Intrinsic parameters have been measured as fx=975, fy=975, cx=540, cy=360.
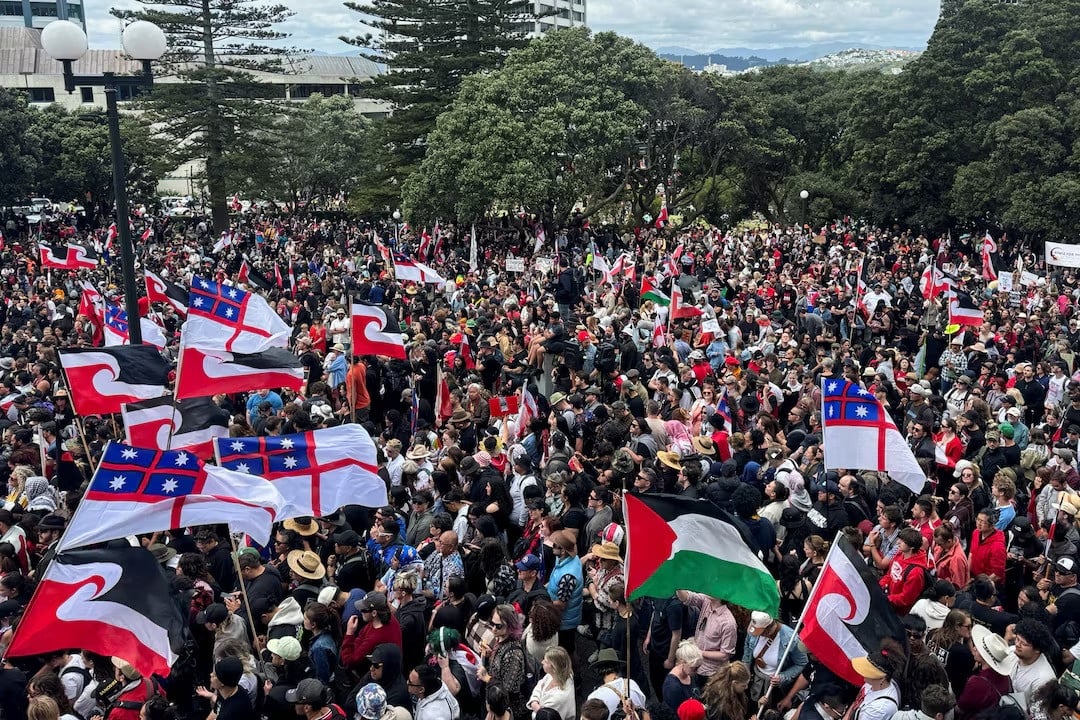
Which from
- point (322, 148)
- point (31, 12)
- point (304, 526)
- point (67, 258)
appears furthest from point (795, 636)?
point (31, 12)

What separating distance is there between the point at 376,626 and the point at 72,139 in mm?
43733

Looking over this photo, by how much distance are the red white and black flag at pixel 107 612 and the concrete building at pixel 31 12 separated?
314 feet

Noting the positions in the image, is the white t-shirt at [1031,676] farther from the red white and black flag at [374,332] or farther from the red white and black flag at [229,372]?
the red white and black flag at [374,332]

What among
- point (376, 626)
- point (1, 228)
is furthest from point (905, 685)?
point (1, 228)

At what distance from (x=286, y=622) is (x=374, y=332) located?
5768 mm

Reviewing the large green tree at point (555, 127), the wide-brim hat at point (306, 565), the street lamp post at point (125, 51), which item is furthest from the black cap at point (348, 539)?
the large green tree at point (555, 127)

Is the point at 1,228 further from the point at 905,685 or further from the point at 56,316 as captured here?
the point at 905,685

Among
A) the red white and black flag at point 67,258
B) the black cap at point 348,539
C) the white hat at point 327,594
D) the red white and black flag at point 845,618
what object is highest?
the red white and black flag at point 67,258

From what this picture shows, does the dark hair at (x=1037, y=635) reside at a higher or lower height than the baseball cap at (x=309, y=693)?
Result: higher

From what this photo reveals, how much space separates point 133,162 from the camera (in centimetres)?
4525

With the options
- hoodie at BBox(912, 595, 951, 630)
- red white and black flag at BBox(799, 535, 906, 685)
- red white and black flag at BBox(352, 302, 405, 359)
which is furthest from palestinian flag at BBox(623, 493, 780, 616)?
red white and black flag at BBox(352, 302, 405, 359)

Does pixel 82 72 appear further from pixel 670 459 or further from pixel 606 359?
pixel 670 459

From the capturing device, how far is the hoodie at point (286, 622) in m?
6.38

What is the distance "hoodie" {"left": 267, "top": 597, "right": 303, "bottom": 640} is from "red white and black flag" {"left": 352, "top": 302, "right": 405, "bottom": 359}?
5410 mm
